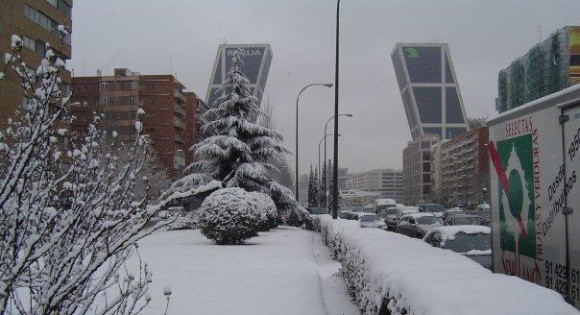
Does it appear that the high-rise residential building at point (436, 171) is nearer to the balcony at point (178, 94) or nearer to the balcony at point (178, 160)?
the balcony at point (178, 160)

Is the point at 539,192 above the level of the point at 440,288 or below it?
above

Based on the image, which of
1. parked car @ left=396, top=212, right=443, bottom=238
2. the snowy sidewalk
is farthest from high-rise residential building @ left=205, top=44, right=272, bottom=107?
the snowy sidewalk

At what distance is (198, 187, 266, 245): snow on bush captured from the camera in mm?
19750

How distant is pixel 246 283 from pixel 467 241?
18.2 feet

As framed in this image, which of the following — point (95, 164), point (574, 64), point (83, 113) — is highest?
point (574, 64)

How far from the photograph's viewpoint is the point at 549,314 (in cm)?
323

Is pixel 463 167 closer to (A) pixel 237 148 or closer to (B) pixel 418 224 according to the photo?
(A) pixel 237 148

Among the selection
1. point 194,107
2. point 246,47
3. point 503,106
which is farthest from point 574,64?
point 246,47

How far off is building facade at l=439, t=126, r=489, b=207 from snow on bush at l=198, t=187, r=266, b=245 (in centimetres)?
9493

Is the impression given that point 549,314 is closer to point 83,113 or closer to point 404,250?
point 404,250

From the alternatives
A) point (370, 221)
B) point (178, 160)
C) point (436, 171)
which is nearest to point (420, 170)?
point (436, 171)

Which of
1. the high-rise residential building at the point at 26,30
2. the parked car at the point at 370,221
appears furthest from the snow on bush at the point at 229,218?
the high-rise residential building at the point at 26,30

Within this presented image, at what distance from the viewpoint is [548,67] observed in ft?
316

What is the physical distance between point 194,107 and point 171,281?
4052 inches
